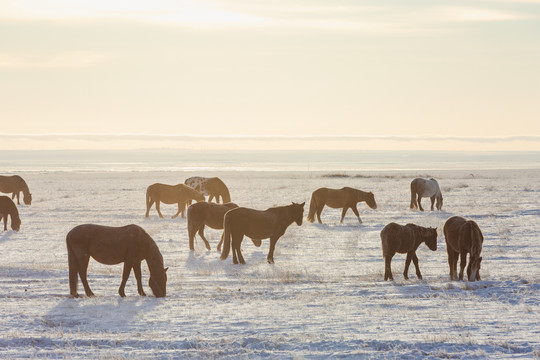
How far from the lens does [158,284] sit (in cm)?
1397

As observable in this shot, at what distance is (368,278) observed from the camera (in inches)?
630

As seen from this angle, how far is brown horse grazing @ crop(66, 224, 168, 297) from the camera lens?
13883 millimetres

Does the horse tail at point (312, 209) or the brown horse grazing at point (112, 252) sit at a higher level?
the brown horse grazing at point (112, 252)

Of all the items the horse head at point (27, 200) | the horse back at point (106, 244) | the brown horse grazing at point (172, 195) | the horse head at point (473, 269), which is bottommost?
the horse head at point (27, 200)

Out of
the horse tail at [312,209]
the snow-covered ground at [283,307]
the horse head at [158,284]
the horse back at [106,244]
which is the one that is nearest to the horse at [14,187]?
the snow-covered ground at [283,307]

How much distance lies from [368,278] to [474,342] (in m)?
5.74

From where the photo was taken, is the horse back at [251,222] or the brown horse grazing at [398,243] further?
the horse back at [251,222]

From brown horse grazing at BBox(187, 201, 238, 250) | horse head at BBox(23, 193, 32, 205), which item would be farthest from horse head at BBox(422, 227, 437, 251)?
horse head at BBox(23, 193, 32, 205)

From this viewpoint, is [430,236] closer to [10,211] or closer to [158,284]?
[158,284]

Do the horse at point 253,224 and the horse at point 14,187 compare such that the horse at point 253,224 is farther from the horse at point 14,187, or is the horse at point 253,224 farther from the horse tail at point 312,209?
the horse at point 14,187

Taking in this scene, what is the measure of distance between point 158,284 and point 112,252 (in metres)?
1.08

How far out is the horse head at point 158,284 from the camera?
45.6 ft

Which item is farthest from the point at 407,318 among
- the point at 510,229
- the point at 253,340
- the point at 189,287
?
the point at 510,229

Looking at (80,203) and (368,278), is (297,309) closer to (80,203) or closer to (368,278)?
(368,278)
